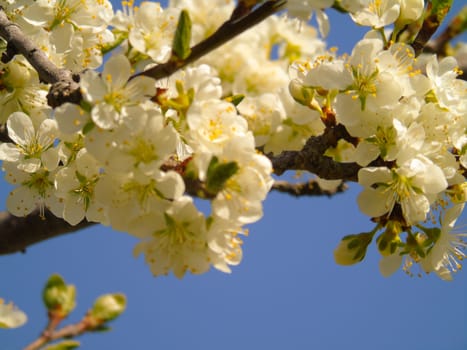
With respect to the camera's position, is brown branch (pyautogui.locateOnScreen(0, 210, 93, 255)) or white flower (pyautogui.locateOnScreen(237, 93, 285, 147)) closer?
white flower (pyautogui.locateOnScreen(237, 93, 285, 147))

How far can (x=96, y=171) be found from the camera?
5.37ft

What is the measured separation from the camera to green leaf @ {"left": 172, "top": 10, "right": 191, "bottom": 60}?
134cm

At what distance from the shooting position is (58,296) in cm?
136

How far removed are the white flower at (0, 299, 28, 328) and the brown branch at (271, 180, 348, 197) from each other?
1829mm

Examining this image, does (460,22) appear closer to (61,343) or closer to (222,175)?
(222,175)

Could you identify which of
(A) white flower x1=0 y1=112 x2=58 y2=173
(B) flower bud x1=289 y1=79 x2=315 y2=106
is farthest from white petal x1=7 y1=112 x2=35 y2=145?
(B) flower bud x1=289 y1=79 x2=315 y2=106

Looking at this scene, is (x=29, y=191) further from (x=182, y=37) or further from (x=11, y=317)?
(x=182, y=37)

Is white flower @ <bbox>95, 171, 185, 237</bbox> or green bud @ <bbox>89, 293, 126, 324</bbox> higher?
white flower @ <bbox>95, 171, 185, 237</bbox>

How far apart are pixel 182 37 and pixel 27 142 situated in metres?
0.80

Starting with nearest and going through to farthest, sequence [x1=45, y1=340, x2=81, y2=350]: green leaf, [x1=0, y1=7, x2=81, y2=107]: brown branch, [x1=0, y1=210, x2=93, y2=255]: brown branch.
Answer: [x1=45, y1=340, x2=81, y2=350]: green leaf
[x1=0, y1=7, x2=81, y2=107]: brown branch
[x1=0, y1=210, x2=93, y2=255]: brown branch

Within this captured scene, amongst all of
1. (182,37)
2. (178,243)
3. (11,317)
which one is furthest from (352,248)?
(11,317)

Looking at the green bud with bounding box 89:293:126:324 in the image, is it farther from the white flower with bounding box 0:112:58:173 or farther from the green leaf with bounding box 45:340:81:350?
the white flower with bounding box 0:112:58:173

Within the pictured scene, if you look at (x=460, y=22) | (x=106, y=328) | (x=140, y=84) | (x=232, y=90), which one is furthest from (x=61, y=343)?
(x=232, y=90)

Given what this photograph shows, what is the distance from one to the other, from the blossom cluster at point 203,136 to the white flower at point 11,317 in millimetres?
327
